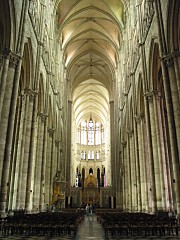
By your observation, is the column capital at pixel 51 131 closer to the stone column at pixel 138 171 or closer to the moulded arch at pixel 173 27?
the stone column at pixel 138 171

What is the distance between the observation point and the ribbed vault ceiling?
31.5 metres

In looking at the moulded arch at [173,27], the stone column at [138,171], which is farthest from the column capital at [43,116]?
the moulded arch at [173,27]

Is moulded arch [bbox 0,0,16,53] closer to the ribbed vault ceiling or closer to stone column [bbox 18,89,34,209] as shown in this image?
stone column [bbox 18,89,34,209]

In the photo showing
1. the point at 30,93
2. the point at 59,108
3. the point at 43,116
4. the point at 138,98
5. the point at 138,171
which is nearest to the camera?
the point at 30,93

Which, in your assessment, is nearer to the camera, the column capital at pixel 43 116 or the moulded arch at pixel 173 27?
the moulded arch at pixel 173 27

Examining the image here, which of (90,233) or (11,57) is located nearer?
(90,233)

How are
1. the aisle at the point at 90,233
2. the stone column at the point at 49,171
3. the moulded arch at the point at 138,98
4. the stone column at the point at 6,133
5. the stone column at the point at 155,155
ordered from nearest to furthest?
1. the aisle at the point at 90,233
2. the stone column at the point at 6,133
3. the stone column at the point at 155,155
4. the moulded arch at the point at 138,98
5. the stone column at the point at 49,171

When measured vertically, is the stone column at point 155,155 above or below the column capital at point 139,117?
below

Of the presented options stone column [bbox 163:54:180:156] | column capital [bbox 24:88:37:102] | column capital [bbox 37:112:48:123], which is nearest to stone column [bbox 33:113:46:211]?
column capital [bbox 37:112:48:123]

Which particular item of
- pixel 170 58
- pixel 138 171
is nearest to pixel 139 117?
pixel 138 171

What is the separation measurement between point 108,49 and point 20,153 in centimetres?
2850

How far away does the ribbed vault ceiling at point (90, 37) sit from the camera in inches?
1238

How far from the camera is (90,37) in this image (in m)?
38.1

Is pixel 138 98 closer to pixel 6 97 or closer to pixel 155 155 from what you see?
pixel 155 155
